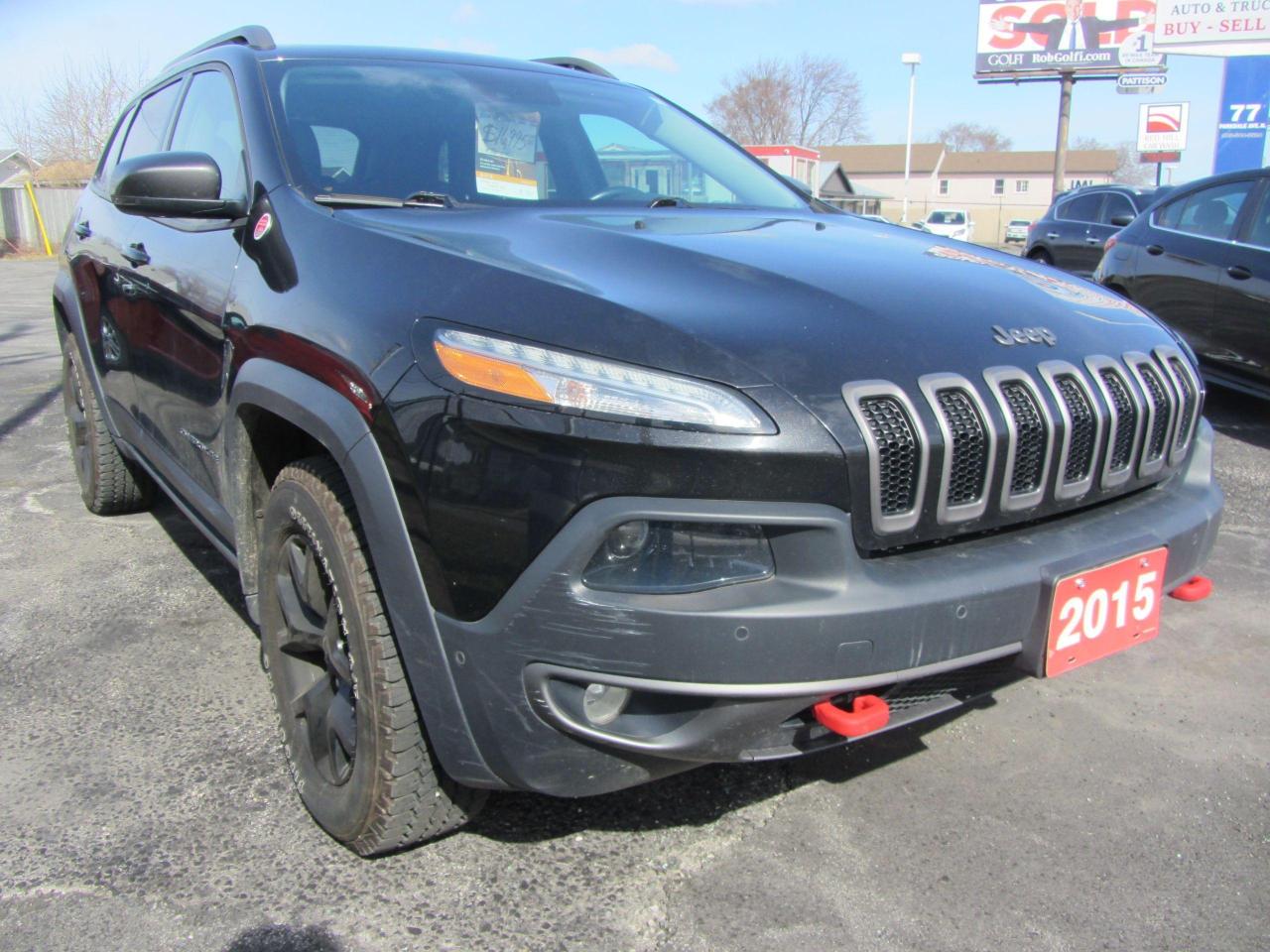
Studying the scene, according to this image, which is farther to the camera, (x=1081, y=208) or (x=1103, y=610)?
(x=1081, y=208)

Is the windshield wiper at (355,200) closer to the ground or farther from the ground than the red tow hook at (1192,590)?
farther from the ground

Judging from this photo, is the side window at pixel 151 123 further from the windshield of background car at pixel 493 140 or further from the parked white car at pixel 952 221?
the parked white car at pixel 952 221

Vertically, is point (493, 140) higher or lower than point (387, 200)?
higher

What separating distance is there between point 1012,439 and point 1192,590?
78cm

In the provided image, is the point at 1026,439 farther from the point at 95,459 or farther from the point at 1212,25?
the point at 1212,25

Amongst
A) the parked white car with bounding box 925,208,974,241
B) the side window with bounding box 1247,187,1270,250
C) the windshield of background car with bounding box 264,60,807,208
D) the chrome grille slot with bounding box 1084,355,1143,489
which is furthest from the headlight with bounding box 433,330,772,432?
the parked white car with bounding box 925,208,974,241

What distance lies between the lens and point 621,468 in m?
1.63

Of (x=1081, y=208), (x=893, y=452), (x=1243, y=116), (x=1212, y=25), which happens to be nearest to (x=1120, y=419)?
(x=893, y=452)

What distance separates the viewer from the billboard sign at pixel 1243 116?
66.2 ft

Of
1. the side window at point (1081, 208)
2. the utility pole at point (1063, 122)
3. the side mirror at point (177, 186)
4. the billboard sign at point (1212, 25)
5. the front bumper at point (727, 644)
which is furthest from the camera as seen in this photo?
the utility pole at point (1063, 122)

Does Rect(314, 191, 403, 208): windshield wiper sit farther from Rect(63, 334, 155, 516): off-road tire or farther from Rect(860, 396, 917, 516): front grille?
Rect(63, 334, 155, 516): off-road tire

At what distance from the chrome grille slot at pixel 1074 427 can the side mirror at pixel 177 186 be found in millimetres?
1821

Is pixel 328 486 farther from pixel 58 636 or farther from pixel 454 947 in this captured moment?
pixel 58 636

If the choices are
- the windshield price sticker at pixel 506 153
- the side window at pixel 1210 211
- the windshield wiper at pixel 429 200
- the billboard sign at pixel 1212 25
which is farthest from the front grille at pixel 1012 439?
the billboard sign at pixel 1212 25
